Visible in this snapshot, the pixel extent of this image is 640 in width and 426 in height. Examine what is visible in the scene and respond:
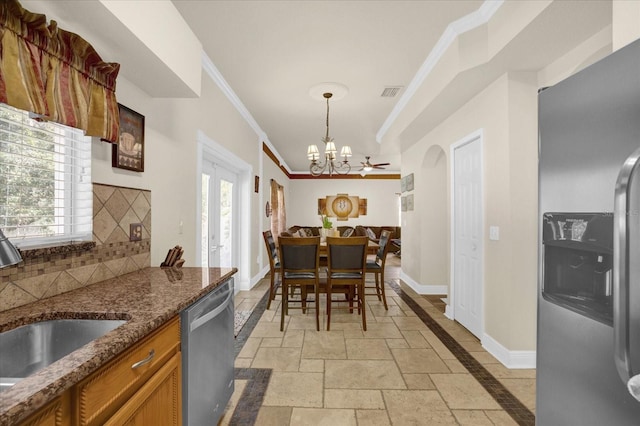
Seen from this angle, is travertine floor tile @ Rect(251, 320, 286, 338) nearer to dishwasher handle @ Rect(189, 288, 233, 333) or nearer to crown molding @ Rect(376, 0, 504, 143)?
dishwasher handle @ Rect(189, 288, 233, 333)

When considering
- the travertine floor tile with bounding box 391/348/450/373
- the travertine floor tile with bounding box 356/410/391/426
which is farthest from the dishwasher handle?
the travertine floor tile with bounding box 391/348/450/373

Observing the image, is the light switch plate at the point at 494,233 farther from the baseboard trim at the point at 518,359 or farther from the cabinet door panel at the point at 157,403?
the cabinet door panel at the point at 157,403

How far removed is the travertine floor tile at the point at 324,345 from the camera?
277 centimetres

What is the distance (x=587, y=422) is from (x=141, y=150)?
2522mm

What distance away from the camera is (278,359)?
268cm

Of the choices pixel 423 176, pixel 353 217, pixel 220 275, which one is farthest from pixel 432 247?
pixel 353 217

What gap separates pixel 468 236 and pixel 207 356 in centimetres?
287

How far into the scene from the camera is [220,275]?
6.01ft

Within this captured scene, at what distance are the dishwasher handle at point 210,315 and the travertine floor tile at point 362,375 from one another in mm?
1036

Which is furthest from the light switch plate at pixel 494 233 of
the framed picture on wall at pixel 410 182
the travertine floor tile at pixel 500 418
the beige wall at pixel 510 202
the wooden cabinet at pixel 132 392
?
the wooden cabinet at pixel 132 392

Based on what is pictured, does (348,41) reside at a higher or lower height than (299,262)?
higher

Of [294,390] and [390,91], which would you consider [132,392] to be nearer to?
[294,390]

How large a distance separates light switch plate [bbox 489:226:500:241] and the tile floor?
40.9 inches

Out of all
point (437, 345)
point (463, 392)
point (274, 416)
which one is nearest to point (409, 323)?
point (437, 345)
